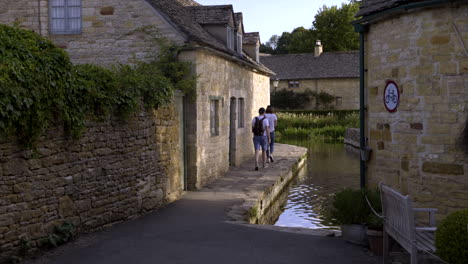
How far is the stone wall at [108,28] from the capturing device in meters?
13.1

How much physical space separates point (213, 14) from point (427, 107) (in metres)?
9.65

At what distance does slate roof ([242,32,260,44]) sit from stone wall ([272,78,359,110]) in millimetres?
26517

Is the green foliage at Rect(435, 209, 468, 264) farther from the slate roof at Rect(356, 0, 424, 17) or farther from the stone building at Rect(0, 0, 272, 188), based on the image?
the stone building at Rect(0, 0, 272, 188)

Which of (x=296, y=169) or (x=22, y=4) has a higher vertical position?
(x=22, y=4)

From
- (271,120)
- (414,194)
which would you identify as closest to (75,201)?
(414,194)

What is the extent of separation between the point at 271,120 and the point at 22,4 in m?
8.51

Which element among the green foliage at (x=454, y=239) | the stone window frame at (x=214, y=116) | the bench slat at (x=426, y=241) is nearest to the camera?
the green foliage at (x=454, y=239)

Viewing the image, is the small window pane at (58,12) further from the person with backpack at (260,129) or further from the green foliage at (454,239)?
the green foliage at (454,239)

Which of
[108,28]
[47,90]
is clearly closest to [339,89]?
[108,28]

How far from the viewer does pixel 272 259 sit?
A: 664cm

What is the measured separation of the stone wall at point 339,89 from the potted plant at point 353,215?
41.4 meters

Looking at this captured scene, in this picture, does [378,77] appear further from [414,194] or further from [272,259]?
[272,259]

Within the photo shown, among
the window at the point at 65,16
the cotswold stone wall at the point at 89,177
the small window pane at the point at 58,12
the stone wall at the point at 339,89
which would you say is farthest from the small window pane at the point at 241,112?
the stone wall at the point at 339,89

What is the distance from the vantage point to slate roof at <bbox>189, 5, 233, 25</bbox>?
54.3ft
